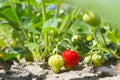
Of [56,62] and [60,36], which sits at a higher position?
[60,36]

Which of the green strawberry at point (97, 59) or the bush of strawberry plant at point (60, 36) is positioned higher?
the bush of strawberry plant at point (60, 36)

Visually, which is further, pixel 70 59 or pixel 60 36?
pixel 60 36

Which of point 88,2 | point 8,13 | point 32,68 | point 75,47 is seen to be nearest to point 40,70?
point 32,68

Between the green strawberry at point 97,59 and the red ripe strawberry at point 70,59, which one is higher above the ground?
the red ripe strawberry at point 70,59

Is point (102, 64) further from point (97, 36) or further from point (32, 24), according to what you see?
point (32, 24)

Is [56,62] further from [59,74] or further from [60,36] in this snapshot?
[60,36]

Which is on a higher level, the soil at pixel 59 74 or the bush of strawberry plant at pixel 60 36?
the bush of strawberry plant at pixel 60 36

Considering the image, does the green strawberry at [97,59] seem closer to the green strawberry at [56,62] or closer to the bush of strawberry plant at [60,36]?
the bush of strawberry plant at [60,36]

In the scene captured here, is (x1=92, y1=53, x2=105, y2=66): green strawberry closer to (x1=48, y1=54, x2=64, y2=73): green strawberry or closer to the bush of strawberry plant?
the bush of strawberry plant

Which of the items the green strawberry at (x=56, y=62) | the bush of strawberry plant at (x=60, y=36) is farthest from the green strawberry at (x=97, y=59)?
the green strawberry at (x=56, y=62)

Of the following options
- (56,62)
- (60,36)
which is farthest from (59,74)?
(60,36)
